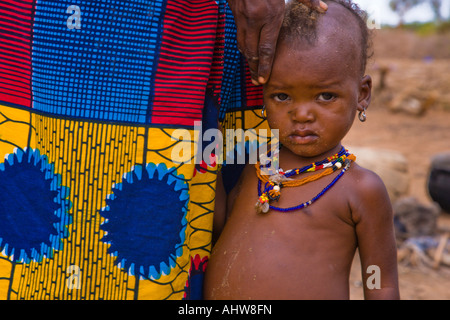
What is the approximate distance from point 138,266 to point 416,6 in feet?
87.3

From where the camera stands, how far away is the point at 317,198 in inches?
62.0

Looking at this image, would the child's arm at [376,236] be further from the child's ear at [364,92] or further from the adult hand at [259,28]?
the adult hand at [259,28]

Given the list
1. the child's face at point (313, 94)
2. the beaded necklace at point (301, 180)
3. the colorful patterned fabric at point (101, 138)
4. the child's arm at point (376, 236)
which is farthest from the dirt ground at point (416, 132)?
the colorful patterned fabric at point (101, 138)

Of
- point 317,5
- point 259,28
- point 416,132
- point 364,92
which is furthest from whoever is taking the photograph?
point 416,132

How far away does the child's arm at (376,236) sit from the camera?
1.54 meters

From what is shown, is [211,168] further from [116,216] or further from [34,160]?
[34,160]

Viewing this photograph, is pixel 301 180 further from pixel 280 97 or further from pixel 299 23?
pixel 299 23

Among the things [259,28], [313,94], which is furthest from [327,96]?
[259,28]

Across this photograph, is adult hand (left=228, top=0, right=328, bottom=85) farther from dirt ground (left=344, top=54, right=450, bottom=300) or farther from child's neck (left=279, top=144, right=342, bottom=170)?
dirt ground (left=344, top=54, right=450, bottom=300)

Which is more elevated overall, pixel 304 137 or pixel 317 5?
pixel 317 5

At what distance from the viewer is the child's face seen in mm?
1503

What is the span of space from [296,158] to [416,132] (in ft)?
29.0

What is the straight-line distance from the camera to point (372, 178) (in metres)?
1.56

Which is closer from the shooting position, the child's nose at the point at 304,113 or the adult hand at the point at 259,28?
the adult hand at the point at 259,28
